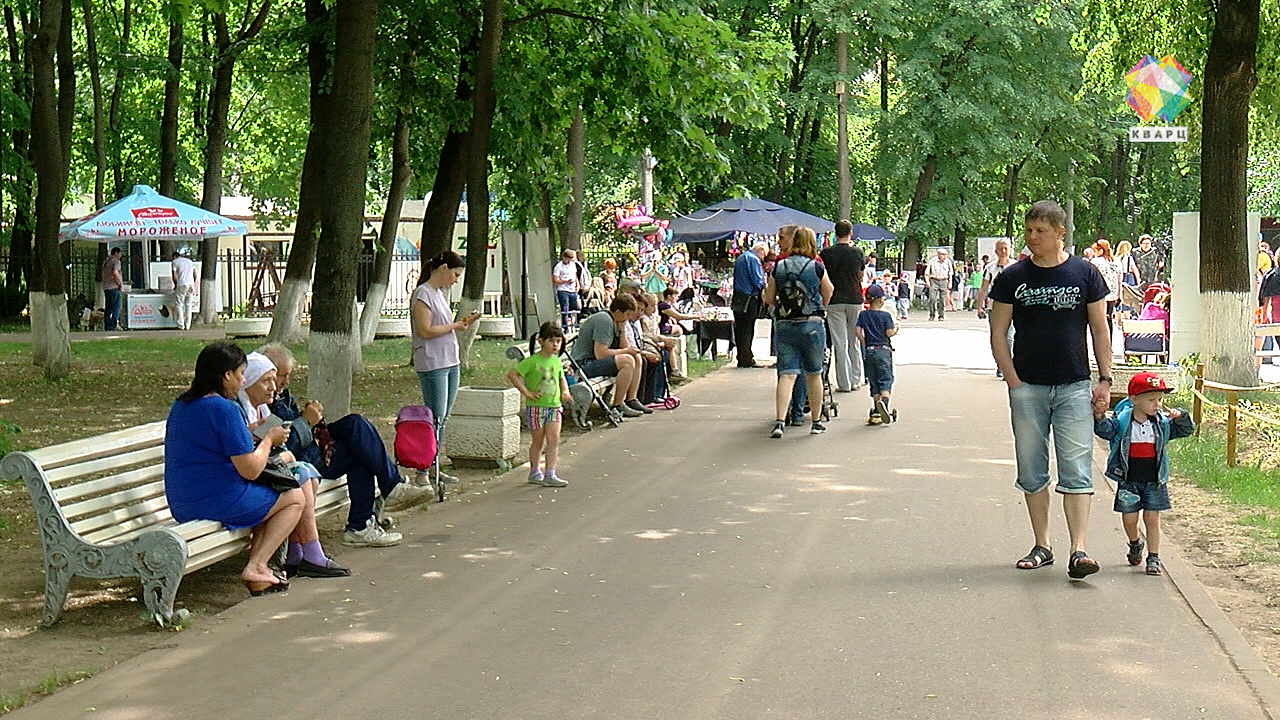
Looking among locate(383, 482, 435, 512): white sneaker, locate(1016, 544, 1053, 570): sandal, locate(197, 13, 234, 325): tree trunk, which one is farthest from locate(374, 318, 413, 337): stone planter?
locate(1016, 544, 1053, 570): sandal

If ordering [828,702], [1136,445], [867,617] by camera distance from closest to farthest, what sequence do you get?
[828,702], [867,617], [1136,445]

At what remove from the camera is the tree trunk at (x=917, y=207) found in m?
48.5

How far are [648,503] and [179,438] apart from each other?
396 centimetres

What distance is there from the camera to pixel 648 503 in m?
10.9

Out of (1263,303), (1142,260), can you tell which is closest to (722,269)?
(1142,260)

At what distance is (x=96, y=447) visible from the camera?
777cm

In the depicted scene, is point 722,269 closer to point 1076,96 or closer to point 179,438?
point 1076,96

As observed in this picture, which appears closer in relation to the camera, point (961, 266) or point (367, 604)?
point (367, 604)

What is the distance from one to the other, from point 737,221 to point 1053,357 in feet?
89.0

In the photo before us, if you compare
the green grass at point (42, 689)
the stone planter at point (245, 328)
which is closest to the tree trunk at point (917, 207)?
the stone planter at point (245, 328)

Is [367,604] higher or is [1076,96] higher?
[1076,96]

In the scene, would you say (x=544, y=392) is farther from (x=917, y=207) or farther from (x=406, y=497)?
(x=917, y=207)

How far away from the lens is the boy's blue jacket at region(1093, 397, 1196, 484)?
8320mm

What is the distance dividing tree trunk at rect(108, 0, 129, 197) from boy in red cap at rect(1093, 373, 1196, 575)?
97.7 ft
